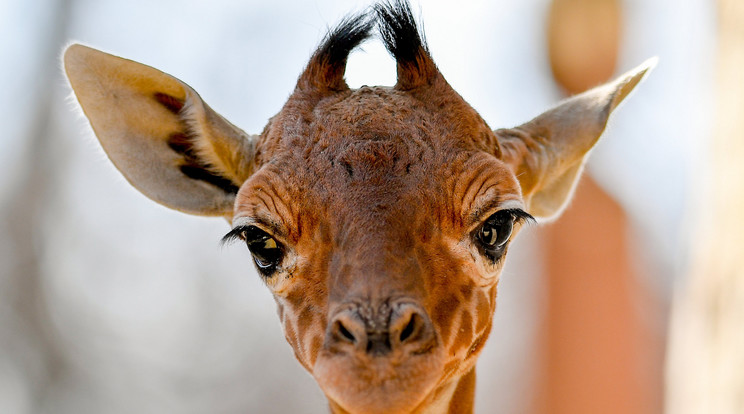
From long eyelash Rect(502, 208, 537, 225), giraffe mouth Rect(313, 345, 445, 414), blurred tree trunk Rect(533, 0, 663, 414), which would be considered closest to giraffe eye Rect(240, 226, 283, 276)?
giraffe mouth Rect(313, 345, 445, 414)

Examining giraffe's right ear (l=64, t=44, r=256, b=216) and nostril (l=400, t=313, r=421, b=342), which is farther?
giraffe's right ear (l=64, t=44, r=256, b=216)

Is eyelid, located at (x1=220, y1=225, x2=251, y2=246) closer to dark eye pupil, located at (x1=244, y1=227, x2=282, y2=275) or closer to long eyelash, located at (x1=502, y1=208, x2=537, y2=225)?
dark eye pupil, located at (x1=244, y1=227, x2=282, y2=275)

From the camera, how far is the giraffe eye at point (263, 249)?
3959 millimetres

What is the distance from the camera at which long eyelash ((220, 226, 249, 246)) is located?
405 cm

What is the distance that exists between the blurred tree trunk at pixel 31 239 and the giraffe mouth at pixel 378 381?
44.7ft

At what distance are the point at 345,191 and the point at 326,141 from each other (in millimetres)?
475

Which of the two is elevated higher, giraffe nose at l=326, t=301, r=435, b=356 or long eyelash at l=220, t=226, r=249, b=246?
long eyelash at l=220, t=226, r=249, b=246

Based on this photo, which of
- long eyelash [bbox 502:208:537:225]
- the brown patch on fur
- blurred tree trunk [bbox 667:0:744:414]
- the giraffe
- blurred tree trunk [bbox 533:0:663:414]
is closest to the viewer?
the giraffe

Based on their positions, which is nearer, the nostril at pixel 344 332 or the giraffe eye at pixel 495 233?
the nostril at pixel 344 332

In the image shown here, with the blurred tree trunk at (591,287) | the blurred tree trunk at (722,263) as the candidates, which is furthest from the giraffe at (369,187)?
the blurred tree trunk at (591,287)

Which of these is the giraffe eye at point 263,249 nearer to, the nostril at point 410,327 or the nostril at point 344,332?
the nostril at point 344,332

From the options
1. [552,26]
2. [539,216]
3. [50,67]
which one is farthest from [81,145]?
[539,216]

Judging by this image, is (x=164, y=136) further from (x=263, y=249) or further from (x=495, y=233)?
(x=495, y=233)

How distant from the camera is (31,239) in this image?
16156mm
